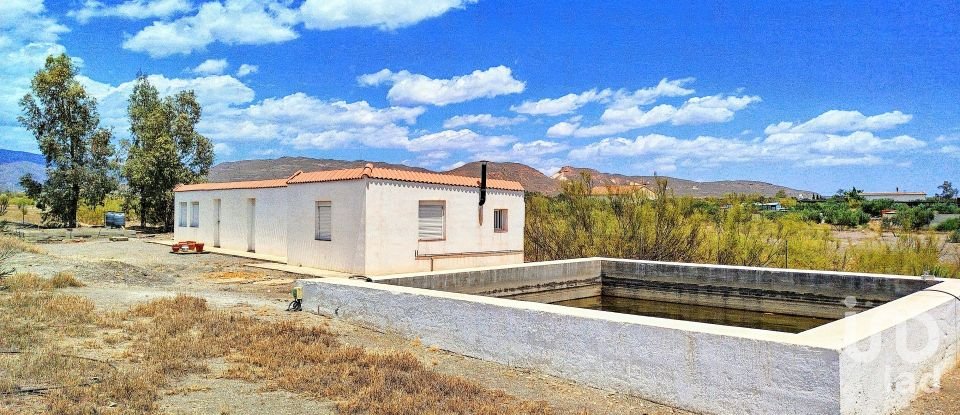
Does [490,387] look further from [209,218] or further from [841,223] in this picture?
[841,223]

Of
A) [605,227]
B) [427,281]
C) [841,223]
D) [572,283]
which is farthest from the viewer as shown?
[841,223]

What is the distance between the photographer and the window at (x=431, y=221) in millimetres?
16859

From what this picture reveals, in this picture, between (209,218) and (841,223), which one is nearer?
(209,218)

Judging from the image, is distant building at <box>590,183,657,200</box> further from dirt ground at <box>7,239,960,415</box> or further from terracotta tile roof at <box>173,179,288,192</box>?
terracotta tile roof at <box>173,179,288,192</box>

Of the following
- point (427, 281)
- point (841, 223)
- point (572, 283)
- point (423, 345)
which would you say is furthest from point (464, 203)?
point (841, 223)

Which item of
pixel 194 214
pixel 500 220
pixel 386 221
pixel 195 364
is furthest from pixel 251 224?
pixel 195 364

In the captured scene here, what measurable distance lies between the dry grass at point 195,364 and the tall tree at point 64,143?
3102cm

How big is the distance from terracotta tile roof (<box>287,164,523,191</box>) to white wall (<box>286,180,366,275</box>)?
171mm

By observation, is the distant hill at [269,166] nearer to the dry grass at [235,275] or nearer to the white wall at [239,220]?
the white wall at [239,220]

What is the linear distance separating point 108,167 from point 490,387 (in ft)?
128

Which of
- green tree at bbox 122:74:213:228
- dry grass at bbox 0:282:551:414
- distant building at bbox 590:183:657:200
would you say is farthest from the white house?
green tree at bbox 122:74:213:228

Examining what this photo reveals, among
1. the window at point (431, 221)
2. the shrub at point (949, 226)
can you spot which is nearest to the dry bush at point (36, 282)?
the window at point (431, 221)

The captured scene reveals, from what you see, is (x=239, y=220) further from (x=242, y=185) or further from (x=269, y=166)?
(x=269, y=166)

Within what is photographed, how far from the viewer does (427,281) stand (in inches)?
391
